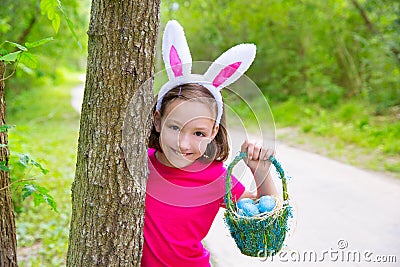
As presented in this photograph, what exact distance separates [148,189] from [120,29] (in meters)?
0.62

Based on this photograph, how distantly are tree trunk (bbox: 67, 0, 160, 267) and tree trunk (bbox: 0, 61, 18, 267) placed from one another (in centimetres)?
47

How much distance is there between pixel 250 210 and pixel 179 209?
0.97 ft

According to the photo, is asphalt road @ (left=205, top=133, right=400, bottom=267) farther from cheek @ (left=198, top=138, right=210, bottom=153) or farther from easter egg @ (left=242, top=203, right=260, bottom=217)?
easter egg @ (left=242, top=203, right=260, bottom=217)

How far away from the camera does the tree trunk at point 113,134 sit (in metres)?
1.77

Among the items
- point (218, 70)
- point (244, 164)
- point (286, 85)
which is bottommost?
point (244, 164)

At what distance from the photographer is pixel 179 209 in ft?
6.70

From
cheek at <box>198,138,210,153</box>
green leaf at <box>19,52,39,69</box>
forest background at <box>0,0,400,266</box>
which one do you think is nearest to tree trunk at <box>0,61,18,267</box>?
green leaf at <box>19,52,39,69</box>

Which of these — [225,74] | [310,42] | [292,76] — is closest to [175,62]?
[225,74]

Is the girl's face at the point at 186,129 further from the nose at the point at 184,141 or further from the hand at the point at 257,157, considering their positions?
the hand at the point at 257,157

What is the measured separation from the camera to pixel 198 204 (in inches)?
79.1

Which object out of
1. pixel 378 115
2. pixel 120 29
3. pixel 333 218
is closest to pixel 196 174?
pixel 120 29

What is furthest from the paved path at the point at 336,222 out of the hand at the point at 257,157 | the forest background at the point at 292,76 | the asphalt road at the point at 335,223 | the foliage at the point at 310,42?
the foliage at the point at 310,42

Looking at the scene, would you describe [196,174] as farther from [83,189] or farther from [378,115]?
[378,115]

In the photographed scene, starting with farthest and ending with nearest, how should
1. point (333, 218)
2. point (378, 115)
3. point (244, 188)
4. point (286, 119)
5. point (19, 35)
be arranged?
1. point (19, 35)
2. point (286, 119)
3. point (378, 115)
4. point (333, 218)
5. point (244, 188)
